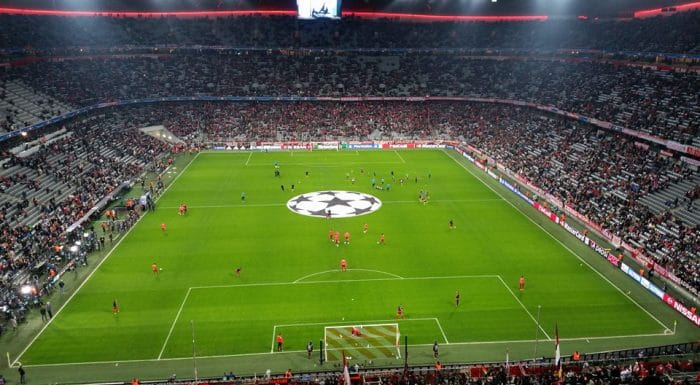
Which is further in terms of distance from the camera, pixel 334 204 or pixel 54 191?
pixel 334 204

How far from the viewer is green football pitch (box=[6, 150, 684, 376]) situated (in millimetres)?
27469

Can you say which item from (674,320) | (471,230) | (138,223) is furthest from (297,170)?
(674,320)

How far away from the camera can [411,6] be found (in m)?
103

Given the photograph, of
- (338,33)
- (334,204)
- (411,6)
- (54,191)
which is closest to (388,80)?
(338,33)

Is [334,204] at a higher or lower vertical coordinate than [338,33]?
lower

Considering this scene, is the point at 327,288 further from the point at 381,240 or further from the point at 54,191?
the point at 54,191

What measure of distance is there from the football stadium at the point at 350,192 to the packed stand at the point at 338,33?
46 centimetres

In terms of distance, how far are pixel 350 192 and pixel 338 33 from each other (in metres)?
56.0

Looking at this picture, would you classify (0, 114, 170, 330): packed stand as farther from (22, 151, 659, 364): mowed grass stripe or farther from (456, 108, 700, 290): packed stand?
(456, 108, 700, 290): packed stand

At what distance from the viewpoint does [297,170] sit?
63969 mm

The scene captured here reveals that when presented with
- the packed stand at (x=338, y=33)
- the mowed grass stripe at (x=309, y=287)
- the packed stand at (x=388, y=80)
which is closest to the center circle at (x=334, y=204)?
the mowed grass stripe at (x=309, y=287)

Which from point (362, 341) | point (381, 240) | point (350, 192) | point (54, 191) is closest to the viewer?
point (362, 341)

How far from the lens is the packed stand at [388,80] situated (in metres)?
59.5

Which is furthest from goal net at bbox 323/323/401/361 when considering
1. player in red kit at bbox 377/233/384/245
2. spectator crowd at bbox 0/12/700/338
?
spectator crowd at bbox 0/12/700/338
